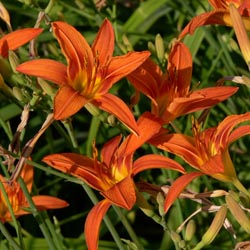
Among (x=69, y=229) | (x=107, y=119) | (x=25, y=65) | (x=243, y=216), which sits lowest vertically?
(x=69, y=229)

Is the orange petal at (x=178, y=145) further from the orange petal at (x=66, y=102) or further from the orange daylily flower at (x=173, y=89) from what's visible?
the orange petal at (x=66, y=102)

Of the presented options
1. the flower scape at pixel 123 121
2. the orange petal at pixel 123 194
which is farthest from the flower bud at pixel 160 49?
the orange petal at pixel 123 194

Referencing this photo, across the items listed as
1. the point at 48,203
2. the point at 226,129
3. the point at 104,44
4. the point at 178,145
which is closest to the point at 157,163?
the point at 178,145

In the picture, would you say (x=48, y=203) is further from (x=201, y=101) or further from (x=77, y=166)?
(x=201, y=101)

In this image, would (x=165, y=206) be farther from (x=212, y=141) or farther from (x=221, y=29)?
(x=221, y=29)

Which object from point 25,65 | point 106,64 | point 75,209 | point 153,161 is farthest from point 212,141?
point 75,209

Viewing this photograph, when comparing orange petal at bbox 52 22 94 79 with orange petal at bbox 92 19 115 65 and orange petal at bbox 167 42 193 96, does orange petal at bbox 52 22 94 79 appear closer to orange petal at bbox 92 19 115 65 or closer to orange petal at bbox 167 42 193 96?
orange petal at bbox 92 19 115 65
